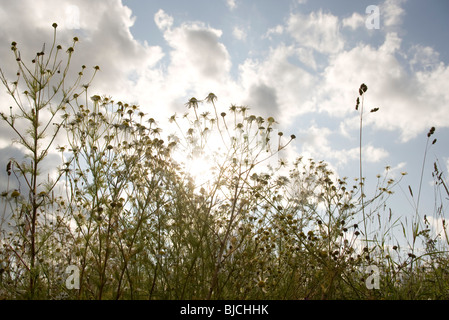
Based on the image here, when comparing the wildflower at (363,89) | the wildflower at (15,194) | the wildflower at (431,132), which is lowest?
the wildflower at (15,194)

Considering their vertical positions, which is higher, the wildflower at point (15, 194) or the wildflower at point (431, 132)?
the wildflower at point (431, 132)

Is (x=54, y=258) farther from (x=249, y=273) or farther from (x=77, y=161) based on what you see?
(x=249, y=273)

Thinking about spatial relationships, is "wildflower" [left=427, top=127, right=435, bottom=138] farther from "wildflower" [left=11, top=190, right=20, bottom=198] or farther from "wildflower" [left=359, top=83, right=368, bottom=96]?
"wildflower" [left=11, top=190, right=20, bottom=198]

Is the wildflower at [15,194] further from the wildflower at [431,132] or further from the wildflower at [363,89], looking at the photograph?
the wildflower at [431,132]

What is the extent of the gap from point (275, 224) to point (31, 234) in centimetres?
255

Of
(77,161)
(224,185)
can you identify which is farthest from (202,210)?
(77,161)

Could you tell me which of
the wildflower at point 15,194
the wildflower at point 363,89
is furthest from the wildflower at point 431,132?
the wildflower at point 15,194

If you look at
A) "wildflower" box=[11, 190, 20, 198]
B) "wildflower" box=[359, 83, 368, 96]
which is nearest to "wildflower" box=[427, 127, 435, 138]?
"wildflower" box=[359, 83, 368, 96]

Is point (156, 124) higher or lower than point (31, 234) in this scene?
higher

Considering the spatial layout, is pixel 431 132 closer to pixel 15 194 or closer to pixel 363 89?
pixel 363 89

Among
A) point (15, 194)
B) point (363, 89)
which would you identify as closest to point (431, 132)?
point (363, 89)

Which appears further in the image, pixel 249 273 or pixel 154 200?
pixel 249 273

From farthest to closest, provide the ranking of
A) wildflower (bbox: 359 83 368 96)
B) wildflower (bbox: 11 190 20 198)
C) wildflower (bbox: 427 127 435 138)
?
wildflower (bbox: 11 190 20 198) → wildflower (bbox: 427 127 435 138) → wildflower (bbox: 359 83 368 96)
